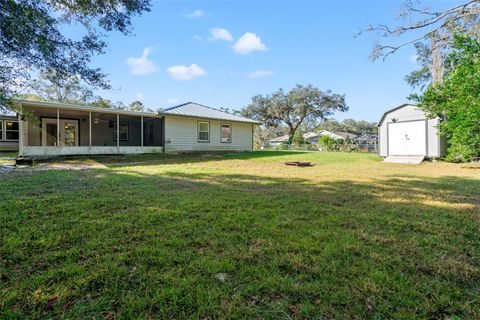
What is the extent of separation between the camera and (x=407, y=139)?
1488 centimetres

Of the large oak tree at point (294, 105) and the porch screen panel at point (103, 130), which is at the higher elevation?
the large oak tree at point (294, 105)

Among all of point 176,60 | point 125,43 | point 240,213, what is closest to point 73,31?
point 125,43

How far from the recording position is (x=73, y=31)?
299 inches

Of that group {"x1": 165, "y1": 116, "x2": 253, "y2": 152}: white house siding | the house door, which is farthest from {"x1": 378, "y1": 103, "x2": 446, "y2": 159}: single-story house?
the house door

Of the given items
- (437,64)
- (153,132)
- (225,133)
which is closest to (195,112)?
(225,133)

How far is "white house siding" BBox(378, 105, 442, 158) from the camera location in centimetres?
1367

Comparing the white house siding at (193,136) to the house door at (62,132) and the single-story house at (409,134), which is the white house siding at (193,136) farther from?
the single-story house at (409,134)

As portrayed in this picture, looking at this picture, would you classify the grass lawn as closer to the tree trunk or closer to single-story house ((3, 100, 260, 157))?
the tree trunk

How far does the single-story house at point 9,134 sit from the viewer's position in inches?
719

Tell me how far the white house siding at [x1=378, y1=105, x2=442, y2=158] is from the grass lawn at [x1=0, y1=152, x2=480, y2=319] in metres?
10.7

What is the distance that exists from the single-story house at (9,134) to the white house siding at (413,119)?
23.9 m

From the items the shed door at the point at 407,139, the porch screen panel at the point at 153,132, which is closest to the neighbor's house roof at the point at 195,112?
the porch screen panel at the point at 153,132

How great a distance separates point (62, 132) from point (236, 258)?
17830mm

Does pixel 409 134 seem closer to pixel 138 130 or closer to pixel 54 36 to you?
pixel 54 36
